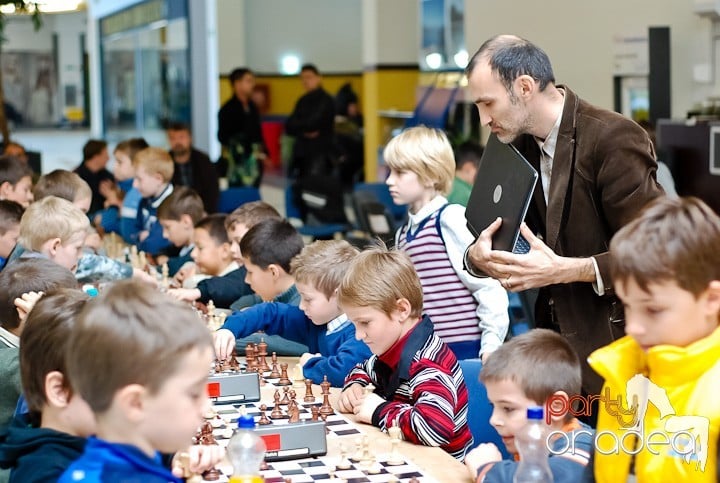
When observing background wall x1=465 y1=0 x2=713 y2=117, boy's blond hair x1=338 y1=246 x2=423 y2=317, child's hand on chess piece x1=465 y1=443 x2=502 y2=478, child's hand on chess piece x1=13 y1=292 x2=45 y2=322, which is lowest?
child's hand on chess piece x1=465 y1=443 x2=502 y2=478

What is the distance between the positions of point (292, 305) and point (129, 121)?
60.6 feet

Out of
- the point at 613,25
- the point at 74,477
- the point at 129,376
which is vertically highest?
the point at 613,25

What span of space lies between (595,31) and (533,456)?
9.43 m

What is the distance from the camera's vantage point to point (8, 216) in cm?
536

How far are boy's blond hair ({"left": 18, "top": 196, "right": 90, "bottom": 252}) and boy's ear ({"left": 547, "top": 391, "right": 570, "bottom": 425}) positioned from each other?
275 cm

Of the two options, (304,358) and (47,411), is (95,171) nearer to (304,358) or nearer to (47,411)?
(304,358)

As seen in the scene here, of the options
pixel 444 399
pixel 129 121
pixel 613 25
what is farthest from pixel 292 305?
pixel 129 121

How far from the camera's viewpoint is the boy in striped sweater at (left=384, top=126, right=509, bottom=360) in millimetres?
4301

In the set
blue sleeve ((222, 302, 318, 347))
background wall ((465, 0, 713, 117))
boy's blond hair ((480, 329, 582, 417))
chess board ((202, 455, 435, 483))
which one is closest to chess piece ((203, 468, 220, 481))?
chess board ((202, 455, 435, 483))

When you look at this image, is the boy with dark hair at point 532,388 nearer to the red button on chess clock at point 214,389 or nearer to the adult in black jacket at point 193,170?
the red button on chess clock at point 214,389

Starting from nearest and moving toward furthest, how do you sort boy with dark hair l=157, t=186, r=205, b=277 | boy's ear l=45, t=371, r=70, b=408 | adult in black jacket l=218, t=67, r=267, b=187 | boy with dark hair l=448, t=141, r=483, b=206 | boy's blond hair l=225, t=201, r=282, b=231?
boy's ear l=45, t=371, r=70, b=408
boy's blond hair l=225, t=201, r=282, b=231
boy with dark hair l=157, t=186, r=205, b=277
boy with dark hair l=448, t=141, r=483, b=206
adult in black jacket l=218, t=67, r=267, b=187

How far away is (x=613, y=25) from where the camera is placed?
1081 cm

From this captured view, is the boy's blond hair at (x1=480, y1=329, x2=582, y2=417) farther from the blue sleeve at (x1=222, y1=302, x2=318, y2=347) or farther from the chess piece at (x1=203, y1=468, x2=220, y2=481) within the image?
the blue sleeve at (x1=222, y1=302, x2=318, y2=347)

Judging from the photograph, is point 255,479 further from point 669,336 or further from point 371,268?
point 371,268
